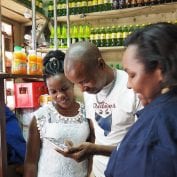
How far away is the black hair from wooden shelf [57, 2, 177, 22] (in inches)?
110

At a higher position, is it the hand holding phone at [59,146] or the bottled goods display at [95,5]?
the bottled goods display at [95,5]

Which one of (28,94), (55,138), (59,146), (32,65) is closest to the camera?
(59,146)

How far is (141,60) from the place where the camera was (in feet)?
2.68

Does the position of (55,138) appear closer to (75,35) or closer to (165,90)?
(165,90)

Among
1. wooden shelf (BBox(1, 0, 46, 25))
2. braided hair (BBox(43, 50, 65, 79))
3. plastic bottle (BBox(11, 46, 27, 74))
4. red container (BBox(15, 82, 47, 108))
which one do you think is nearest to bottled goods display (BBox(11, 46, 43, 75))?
plastic bottle (BBox(11, 46, 27, 74))

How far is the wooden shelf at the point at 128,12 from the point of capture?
3533 mm

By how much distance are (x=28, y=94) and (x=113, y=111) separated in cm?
194

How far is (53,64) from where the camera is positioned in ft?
4.76

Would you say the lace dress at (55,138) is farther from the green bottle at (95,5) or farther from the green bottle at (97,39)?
the green bottle at (95,5)

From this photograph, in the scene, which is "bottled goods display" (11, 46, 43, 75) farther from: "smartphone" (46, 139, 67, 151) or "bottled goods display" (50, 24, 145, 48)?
"bottled goods display" (50, 24, 145, 48)

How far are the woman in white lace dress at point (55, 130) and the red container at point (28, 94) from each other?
1.68 m

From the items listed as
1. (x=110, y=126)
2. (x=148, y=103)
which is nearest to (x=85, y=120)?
(x=110, y=126)

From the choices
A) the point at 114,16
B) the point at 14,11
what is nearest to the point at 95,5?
the point at 114,16

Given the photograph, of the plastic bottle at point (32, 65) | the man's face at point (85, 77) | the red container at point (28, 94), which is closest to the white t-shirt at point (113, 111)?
the man's face at point (85, 77)
